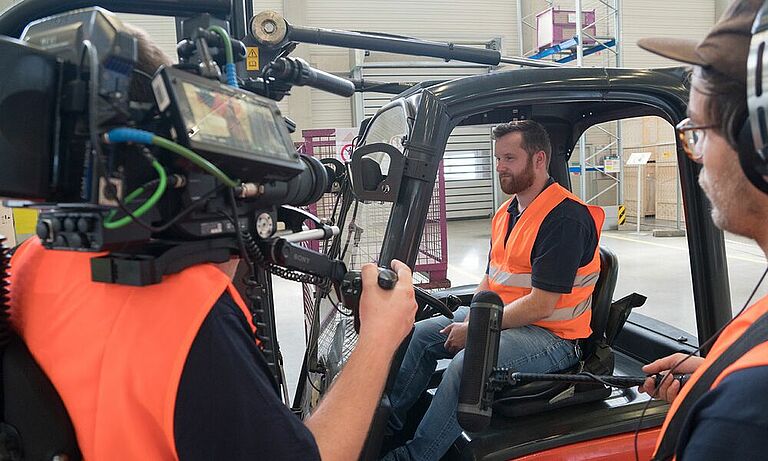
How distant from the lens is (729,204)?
0.95m

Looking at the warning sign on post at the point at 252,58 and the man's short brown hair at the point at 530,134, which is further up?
the warning sign on post at the point at 252,58

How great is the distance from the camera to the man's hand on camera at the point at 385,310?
114 cm

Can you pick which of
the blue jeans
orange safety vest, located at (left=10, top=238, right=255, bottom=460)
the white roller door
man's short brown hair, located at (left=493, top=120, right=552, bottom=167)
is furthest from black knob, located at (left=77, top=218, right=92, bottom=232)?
the white roller door

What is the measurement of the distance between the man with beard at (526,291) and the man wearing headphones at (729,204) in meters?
1.31

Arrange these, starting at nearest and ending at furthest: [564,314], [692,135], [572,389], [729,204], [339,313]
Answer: [729,204]
[692,135]
[339,313]
[572,389]
[564,314]

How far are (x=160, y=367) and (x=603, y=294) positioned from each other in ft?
7.58

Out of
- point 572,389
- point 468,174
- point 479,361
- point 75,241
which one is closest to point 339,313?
point 479,361

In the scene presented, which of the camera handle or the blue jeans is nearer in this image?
the camera handle

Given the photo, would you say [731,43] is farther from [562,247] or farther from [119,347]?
[562,247]

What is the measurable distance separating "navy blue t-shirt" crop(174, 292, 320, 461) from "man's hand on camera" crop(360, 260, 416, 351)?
310 mm

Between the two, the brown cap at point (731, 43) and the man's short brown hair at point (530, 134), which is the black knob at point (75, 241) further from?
the man's short brown hair at point (530, 134)

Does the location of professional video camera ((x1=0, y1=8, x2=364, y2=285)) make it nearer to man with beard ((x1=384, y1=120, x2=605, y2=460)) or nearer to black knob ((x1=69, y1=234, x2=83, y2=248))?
black knob ((x1=69, y1=234, x2=83, y2=248))

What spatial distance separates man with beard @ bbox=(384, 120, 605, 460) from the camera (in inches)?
88.5

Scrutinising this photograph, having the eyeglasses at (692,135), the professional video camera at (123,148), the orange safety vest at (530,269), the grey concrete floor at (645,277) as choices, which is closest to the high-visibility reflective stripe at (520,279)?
the orange safety vest at (530,269)
